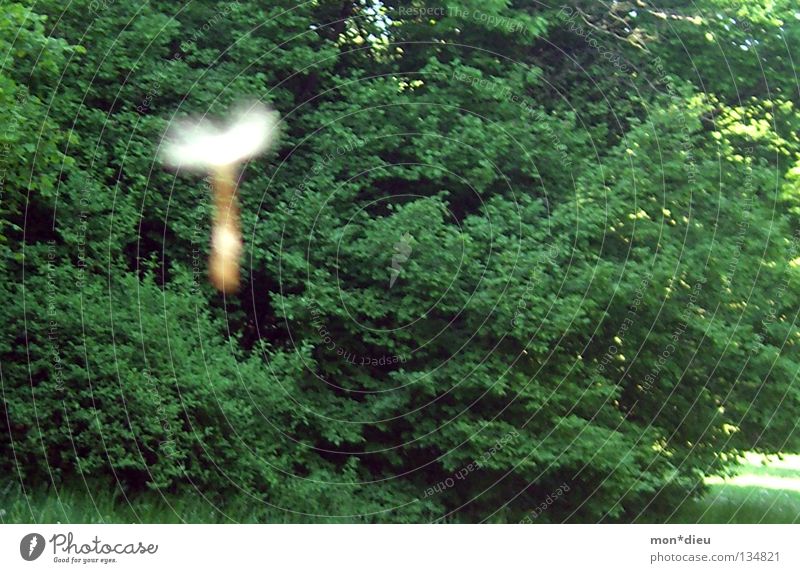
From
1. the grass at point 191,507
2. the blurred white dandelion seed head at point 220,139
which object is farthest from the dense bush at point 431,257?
the grass at point 191,507

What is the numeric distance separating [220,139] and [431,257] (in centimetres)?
292

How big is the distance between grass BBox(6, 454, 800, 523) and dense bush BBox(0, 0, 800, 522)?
423mm

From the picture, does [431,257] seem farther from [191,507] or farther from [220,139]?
[191,507]

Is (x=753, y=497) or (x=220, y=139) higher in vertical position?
(x=220, y=139)

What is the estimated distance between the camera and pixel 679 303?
12.7 meters

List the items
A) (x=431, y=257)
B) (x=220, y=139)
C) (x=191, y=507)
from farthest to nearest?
1. (x=220, y=139)
2. (x=431, y=257)
3. (x=191, y=507)

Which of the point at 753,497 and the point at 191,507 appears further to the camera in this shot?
the point at 753,497

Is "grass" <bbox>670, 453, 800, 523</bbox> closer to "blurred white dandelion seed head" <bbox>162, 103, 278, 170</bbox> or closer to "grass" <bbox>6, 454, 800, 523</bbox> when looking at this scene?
"grass" <bbox>6, 454, 800, 523</bbox>

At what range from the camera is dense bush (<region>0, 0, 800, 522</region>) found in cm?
1180

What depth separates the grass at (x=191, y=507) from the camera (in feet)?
32.6

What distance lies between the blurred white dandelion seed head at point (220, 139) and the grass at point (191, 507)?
3995 millimetres

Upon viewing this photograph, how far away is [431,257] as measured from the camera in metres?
12.3

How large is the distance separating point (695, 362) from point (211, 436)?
5.84 metres

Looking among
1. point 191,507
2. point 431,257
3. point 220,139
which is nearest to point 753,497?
point 431,257
